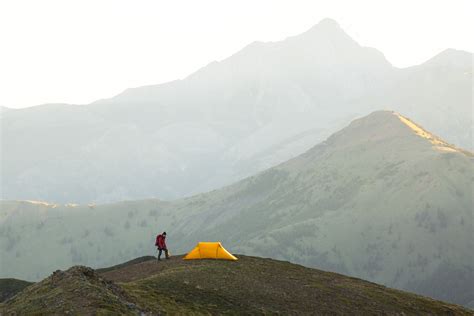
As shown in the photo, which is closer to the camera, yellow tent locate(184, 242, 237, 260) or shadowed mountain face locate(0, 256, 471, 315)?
shadowed mountain face locate(0, 256, 471, 315)

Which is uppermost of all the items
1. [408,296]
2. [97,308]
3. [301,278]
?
[97,308]

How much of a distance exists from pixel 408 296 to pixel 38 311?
43200mm

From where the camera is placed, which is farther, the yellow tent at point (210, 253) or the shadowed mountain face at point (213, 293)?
the yellow tent at point (210, 253)

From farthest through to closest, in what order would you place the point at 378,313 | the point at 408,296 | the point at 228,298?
the point at 408,296, the point at 378,313, the point at 228,298

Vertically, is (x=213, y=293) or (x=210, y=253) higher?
(x=210, y=253)

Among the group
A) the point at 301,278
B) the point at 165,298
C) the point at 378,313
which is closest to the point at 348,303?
the point at 378,313

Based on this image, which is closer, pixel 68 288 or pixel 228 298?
pixel 68 288

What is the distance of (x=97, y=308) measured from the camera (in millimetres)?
37500

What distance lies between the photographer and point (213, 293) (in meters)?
51.5

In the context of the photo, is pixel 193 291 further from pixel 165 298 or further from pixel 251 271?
pixel 251 271

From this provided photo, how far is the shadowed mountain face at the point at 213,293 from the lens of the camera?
133 feet

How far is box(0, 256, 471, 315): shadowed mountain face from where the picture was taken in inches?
1592

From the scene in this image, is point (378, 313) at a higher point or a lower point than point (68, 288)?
lower

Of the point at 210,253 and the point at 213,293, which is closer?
the point at 213,293
